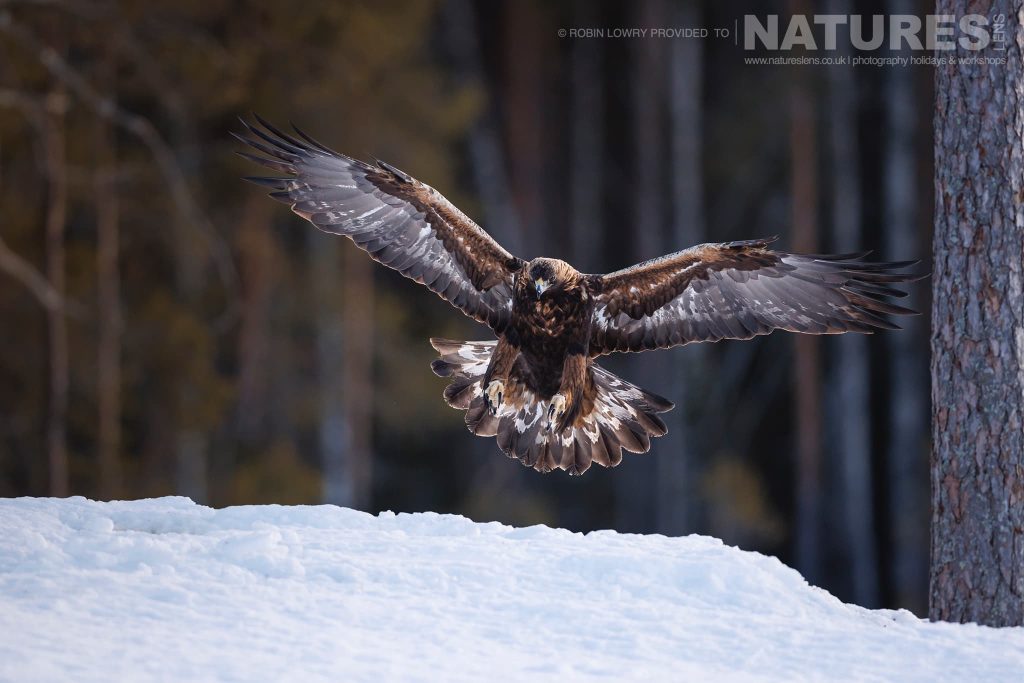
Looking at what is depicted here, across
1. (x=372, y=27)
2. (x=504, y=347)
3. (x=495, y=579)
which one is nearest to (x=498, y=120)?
(x=372, y=27)

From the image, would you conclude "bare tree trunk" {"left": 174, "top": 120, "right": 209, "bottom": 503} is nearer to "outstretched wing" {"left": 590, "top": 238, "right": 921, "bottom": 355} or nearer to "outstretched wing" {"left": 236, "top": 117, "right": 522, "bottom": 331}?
"outstretched wing" {"left": 236, "top": 117, "right": 522, "bottom": 331}

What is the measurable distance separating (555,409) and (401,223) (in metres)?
1.58

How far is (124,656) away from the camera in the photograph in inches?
212

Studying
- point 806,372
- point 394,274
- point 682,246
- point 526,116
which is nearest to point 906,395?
point 806,372

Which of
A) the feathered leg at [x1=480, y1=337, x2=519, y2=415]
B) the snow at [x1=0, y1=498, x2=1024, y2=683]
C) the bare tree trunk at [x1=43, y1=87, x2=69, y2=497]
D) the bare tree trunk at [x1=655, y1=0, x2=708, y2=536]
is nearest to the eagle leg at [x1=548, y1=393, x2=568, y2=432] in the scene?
the feathered leg at [x1=480, y1=337, x2=519, y2=415]

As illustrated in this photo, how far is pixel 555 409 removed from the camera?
876cm

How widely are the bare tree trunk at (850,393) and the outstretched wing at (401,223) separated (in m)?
11.8

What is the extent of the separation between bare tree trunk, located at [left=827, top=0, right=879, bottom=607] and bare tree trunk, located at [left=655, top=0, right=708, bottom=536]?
220 cm

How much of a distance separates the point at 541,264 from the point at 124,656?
12.7 feet

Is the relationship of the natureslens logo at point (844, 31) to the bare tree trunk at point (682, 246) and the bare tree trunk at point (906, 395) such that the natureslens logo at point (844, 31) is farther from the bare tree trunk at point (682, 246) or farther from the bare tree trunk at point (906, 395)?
the bare tree trunk at point (682, 246)

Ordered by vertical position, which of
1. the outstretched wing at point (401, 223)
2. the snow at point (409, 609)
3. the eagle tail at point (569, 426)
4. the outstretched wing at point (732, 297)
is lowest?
the snow at point (409, 609)

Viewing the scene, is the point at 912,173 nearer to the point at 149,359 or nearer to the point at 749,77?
the point at 749,77

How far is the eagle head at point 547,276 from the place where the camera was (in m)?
8.34

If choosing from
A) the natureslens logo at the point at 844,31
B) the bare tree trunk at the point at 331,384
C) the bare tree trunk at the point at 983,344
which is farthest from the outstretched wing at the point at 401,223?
the natureslens logo at the point at 844,31
